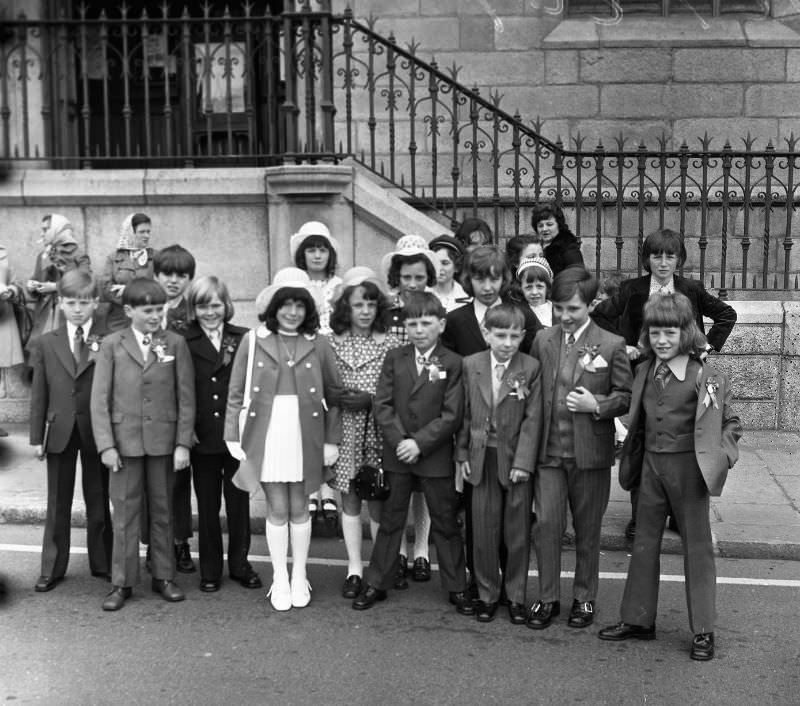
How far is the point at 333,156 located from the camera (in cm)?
934

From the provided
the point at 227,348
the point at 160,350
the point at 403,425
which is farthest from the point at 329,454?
the point at 160,350

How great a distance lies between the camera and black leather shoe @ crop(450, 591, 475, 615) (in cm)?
543

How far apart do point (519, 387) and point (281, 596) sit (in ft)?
5.34

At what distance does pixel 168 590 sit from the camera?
563 centimetres

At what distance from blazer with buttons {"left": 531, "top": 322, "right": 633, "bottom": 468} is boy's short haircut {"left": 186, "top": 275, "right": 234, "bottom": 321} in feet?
5.86

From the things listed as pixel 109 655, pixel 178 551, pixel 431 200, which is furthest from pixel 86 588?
pixel 431 200

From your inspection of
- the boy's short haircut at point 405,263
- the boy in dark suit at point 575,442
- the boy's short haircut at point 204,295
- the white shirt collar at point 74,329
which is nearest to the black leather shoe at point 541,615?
the boy in dark suit at point 575,442

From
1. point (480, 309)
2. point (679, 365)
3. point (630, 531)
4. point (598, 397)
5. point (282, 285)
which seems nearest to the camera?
point (679, 365)

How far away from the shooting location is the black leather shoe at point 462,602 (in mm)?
5430

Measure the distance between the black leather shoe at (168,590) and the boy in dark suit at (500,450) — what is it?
1.56m

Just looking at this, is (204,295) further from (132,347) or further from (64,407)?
(64,407)

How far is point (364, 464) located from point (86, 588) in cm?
166

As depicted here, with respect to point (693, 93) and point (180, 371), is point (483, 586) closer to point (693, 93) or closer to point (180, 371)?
point (180, 371)

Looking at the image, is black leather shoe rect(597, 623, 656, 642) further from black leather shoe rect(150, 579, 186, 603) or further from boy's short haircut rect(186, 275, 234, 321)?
boy's short haircut rect(186, 275, 234, 321)
